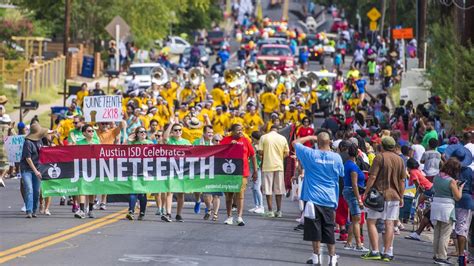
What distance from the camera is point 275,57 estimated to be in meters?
63.0

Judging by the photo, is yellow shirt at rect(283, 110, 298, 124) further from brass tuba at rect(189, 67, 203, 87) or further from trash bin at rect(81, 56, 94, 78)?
trash bin at rect(81, 56, 94, 78)

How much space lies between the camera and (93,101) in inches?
1144

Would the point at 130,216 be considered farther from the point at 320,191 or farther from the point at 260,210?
the point at 320,191

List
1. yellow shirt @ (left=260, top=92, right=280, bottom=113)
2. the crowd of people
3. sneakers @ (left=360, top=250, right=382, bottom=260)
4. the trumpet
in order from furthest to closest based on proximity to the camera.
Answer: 1. the trumpet
2. yellow shirt @ (left=260, top=92, right=280, bottom=113)
3. sneakers @ (left=360, top=250, right=382, bottom=260)
4. the crowd of people

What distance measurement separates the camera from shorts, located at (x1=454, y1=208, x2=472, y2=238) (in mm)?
18609

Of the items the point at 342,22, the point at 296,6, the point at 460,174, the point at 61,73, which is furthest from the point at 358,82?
the point at 296,6

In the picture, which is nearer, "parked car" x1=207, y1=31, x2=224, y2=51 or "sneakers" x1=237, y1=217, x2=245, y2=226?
"sneakers" x1=237, y1=217, x2=245, y2=226

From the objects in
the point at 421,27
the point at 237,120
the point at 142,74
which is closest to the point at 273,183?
the point at 237,120

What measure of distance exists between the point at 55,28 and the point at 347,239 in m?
51.8

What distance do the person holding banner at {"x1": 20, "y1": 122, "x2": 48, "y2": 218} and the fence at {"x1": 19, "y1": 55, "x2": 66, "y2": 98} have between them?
2654cm

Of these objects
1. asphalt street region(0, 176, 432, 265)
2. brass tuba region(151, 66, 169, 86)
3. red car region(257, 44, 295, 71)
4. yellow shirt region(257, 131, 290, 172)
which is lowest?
asphalt street region(0, 176, 432, 265)

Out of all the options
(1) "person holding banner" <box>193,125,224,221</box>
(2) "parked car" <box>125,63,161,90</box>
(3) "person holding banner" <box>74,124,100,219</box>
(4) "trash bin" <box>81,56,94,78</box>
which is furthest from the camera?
(4) "trash bin" <box>81,56,94,78</box>

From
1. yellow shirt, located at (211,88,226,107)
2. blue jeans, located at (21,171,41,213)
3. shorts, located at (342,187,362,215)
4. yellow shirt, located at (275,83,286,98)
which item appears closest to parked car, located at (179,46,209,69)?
yellow shirt, located at (275,83,286,98)

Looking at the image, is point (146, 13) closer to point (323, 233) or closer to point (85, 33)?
point (85, 33)
